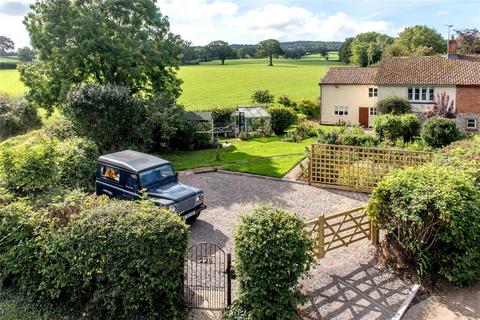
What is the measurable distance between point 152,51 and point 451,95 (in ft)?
77.7

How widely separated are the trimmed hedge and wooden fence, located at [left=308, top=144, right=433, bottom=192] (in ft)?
35.2

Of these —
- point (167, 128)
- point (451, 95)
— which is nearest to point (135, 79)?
point (167, 128)

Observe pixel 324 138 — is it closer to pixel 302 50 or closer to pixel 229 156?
pixel 229 156

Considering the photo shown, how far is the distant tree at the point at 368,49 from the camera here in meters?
73.5

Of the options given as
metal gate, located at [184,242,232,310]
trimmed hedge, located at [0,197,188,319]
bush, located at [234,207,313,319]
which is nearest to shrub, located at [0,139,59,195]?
trimmed hedge, located at [0,197,188,319]

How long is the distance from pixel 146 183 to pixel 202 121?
56.5ft

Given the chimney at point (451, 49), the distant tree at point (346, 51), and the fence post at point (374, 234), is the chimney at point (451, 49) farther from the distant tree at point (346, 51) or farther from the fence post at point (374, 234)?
the distant tree at point (346, 51)

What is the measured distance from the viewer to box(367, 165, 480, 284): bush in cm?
985

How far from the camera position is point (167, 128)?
24.5m

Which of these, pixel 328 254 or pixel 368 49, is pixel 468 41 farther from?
pixel 328 254

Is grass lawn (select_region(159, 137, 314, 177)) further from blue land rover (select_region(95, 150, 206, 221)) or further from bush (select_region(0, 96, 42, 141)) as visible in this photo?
bush (select_region(0, 96, 42, 141))

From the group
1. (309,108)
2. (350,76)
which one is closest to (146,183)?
(350,76)

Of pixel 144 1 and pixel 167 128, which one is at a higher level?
pixel 144 1

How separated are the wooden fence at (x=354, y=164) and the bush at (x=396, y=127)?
10.6 metres
